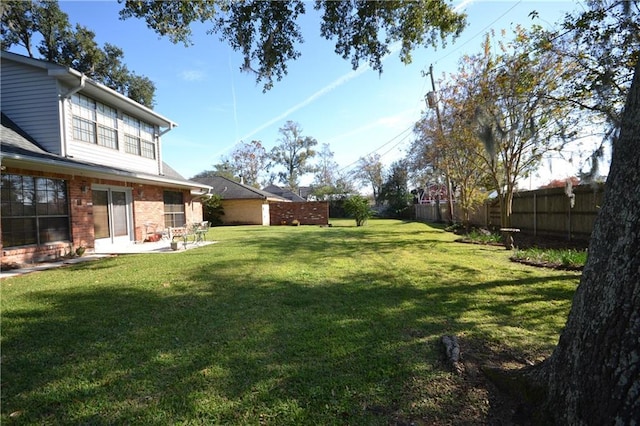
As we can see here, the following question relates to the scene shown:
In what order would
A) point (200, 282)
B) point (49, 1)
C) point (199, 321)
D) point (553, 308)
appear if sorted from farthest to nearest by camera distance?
1. point (49, 1)
2. point (200, 282)
3. point (553, 308)
4. point (199, 321)

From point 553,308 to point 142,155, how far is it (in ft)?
46.2

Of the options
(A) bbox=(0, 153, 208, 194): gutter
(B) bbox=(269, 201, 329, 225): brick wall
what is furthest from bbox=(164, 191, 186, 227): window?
(B) bbox=(269, 201, 329, 225): brick wall

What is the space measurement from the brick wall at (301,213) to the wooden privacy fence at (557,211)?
13875 millimetres

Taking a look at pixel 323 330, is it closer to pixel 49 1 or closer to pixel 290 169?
pixel 49 1

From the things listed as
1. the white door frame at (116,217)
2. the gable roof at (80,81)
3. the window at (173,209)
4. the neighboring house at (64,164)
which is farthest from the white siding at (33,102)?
the window at (173,209)

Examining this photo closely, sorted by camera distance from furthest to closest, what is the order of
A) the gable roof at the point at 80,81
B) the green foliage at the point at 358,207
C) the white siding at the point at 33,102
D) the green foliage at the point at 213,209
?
1. the green foliage at the point at 213,209
2. the green foliage at the point at 358,207
3. the white siding at the point at 33,102
4. the gable roof at the point at 80,81

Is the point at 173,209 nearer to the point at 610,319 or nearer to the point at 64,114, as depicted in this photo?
the point at 64,114

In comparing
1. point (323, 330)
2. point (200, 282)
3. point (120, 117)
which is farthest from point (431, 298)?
point (120, 117)

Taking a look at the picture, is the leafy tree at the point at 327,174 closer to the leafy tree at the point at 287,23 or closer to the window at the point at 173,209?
the window at the point at 173,209

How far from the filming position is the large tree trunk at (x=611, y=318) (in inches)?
52.7

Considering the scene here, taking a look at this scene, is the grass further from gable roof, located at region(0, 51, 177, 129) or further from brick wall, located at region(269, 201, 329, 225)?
brick wall, located at region(269, 201, 329, 225)

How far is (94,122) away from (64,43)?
52.3 feet

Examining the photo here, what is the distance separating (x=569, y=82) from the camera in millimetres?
7293

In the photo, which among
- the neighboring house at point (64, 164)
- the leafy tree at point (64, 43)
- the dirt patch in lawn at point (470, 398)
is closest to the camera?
the dirt patch in lawn at point (470, 398)
